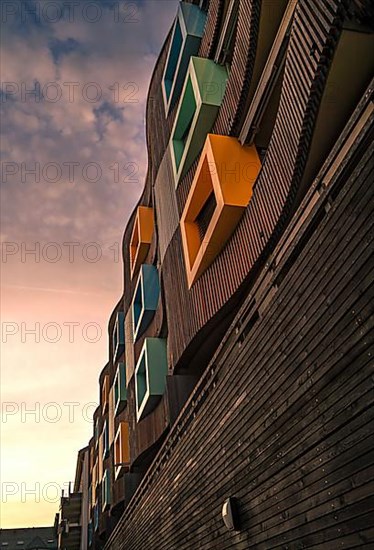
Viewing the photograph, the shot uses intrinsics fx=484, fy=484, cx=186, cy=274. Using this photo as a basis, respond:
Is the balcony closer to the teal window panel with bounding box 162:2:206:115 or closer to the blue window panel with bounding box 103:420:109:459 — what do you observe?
the blue window panel with bounding box 103:420:109:459

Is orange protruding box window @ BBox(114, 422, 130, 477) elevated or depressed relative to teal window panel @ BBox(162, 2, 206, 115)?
depressed

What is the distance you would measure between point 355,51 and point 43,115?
9333 millimetres

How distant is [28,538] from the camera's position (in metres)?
56.2

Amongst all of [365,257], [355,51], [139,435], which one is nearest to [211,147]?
[355,51]

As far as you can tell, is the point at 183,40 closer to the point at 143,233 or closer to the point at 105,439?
the point at 143,233

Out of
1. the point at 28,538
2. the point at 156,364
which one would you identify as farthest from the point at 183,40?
the point at 28,538

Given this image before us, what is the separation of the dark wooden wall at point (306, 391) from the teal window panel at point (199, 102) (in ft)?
21.0

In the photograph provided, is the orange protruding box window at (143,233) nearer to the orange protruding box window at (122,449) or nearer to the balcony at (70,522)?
the orange protruding box window at (122,449)

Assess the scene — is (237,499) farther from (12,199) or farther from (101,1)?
(101,1)

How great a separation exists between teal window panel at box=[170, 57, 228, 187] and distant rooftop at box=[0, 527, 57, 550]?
177 ft

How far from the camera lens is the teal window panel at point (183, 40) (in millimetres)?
13188

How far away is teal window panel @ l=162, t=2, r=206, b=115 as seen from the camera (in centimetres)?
1319

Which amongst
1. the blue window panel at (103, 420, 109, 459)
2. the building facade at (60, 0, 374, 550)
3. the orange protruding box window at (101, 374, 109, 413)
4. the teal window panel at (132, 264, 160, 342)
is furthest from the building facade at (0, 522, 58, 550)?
the teal window panel at (132, 264, 160, 342)

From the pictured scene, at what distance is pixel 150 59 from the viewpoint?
1786 cm
